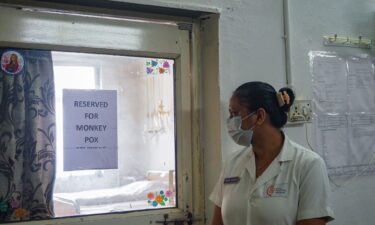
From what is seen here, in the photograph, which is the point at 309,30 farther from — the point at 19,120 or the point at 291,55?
the point at 19,120

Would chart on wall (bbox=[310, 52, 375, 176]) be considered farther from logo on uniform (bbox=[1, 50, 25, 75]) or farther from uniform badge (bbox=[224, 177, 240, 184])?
logo on uniform (bbox=[1, 50, 25, 75])

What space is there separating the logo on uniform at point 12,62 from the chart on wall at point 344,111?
4.67 feet

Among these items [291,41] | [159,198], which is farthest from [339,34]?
[159,198]

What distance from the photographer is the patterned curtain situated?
67.7 inches

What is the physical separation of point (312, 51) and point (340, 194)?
2.54 feet

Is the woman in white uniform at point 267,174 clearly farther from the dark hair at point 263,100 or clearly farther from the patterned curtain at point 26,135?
the patterned curtain at point 26,135

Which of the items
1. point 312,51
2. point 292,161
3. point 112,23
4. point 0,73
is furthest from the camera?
point 312,51

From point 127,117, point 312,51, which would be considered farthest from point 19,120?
point 312,51

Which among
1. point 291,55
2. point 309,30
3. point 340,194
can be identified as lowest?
point 340,194

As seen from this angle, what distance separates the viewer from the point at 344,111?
Answer: 2.29 m

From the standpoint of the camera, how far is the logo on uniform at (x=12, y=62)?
5.66 ft

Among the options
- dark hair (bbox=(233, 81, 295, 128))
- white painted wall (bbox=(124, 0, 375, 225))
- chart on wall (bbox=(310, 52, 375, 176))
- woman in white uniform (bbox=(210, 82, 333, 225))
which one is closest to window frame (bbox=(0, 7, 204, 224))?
white painted wall (bbox=(124, 0, 375, 225))

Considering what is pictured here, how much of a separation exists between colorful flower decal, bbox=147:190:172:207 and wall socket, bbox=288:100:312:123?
28.0 inches

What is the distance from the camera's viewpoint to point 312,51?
222 centimetres
